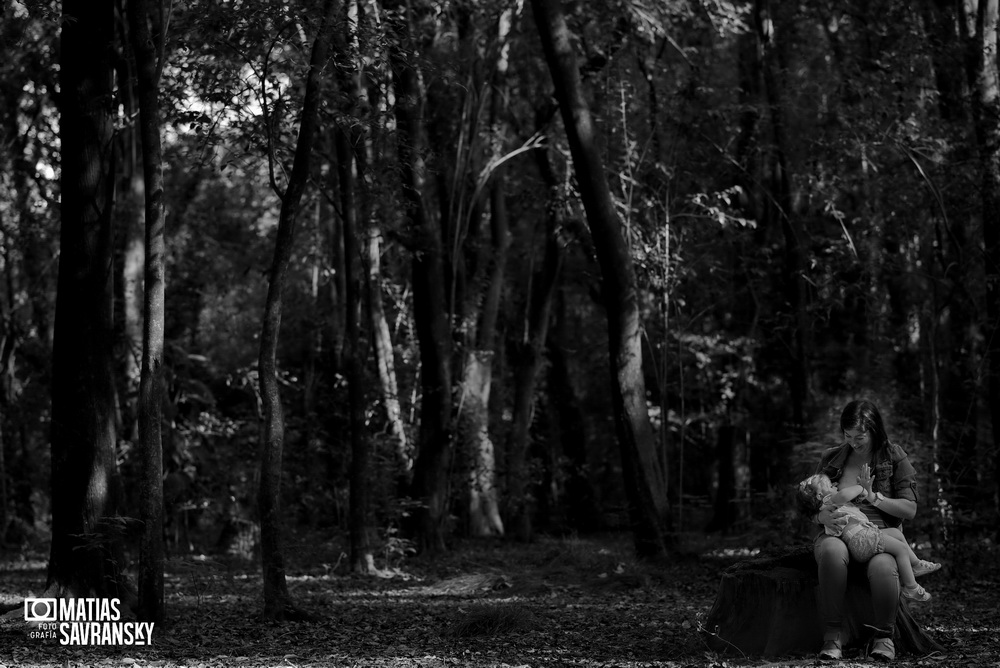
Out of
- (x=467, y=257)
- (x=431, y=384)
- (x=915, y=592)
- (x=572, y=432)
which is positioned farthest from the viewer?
(x=572, y=432)

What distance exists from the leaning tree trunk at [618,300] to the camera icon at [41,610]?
21.7 ft

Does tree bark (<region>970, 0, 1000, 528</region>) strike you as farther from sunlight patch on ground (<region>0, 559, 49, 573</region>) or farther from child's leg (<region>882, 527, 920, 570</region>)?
sunlight patch on ground (<region>0, 559, 49, 573</region>)

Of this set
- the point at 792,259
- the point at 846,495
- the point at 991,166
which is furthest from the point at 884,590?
the point at 792,259

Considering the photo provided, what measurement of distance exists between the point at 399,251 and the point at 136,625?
14.6 metres

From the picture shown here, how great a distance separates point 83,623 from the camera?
329 inches

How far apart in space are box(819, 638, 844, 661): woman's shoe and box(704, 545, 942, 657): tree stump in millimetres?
140

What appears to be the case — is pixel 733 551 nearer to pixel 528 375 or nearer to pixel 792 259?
pixel 792 259

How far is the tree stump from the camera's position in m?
7.02

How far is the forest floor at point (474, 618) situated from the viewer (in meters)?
7.46

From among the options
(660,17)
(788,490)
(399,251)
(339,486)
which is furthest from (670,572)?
(399,251)

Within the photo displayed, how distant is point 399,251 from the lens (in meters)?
22.3

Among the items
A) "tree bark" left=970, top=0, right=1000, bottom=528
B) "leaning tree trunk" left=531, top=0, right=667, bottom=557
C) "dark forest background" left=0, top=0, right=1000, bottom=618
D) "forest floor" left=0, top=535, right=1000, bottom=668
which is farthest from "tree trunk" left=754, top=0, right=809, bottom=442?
"forest floor" left=0, top=535, right=1000, bottom=668

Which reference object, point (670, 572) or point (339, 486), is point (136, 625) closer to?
point (670, 572)

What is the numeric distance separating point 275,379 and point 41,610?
2.63m
